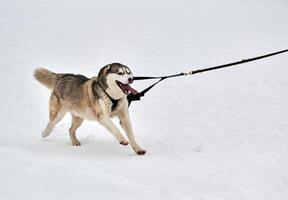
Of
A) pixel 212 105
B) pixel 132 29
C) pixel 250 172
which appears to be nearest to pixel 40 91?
pixel 212 105

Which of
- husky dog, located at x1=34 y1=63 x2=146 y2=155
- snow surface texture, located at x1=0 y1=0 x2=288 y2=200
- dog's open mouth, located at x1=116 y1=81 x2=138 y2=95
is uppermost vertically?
dog's open mouth, located at x1=116 y1=81 x2=138 y2=95

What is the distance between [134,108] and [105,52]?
4.85 meters

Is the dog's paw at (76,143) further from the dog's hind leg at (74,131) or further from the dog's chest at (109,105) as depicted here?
the dog's chest at (109,105)

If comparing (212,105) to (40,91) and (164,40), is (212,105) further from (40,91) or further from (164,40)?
(164,40)

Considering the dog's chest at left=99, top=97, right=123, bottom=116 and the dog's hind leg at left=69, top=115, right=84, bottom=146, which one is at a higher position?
the dog's chest at left=99, top=97, right=123, bottom=116

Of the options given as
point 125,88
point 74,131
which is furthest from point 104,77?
point 74,131

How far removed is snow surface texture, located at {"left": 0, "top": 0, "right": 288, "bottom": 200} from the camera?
426 cm

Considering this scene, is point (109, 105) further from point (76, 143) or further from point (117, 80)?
point (76, 143)

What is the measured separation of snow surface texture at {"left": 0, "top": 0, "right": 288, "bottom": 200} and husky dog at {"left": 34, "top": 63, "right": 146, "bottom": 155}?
1.03ft

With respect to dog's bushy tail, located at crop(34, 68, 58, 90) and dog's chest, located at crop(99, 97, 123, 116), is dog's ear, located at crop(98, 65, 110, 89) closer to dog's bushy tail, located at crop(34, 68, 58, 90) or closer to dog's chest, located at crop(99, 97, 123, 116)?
dog's chest, located at crop(99, 97, 123, 116)

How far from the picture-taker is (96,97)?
20.5ft

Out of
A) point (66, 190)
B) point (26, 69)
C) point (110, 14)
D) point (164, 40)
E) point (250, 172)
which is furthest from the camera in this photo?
point (110, 14)

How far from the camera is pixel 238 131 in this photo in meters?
7.55

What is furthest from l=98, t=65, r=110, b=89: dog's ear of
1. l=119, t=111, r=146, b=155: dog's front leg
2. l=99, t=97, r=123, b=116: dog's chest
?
l=119, t=111, r=146, b=155: dog's front leg
